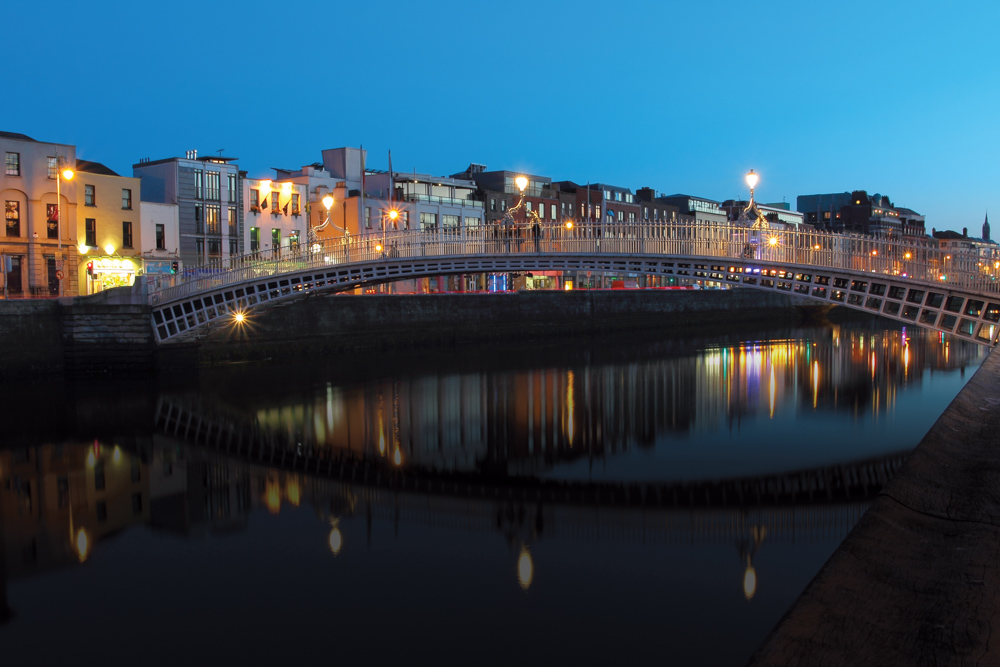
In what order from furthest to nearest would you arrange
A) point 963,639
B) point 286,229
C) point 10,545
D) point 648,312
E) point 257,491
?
1. point 648,312
2. point 286,229
3. point 257,491
4. point 10,545
5. point 963,639

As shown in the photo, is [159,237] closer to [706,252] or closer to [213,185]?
[213,185]

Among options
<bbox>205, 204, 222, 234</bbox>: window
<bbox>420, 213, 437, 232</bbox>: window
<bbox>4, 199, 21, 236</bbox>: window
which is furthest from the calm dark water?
<bbox>420, 213, 437, 232</bbox>: window

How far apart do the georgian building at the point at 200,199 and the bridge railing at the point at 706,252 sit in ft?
45.8

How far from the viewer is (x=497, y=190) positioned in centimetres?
6381

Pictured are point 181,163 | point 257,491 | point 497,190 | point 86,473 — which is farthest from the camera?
point 497,190

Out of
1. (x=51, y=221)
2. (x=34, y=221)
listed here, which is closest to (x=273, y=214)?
(x=51, y=221)

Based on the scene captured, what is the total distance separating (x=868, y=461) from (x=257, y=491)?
1140 cm

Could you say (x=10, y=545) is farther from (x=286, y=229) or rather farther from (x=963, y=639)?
(x=286, y=229)

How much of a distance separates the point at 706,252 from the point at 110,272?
25.1 meters

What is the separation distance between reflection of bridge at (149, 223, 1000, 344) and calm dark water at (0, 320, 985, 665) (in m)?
3.02

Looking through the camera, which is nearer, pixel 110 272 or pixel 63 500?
pixel 63 500

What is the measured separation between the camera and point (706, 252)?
2269 centimetres

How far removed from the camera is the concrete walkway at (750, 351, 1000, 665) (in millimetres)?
3775

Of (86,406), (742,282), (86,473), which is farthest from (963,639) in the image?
(86,406)
